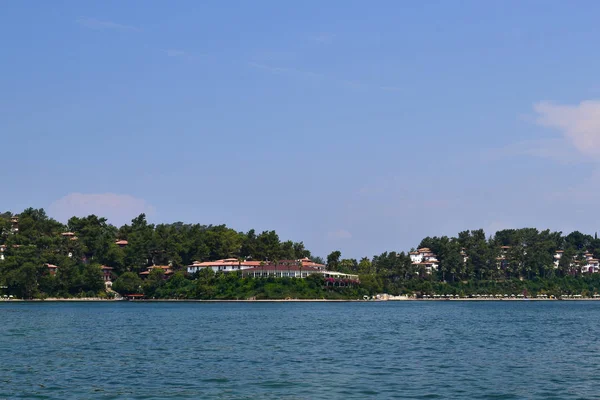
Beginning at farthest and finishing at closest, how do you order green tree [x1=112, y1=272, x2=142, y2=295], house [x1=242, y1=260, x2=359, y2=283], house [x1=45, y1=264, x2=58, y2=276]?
1. green tree [x1=112, y1=272, x2=142, y2=295]
2. house [x1=45, y1=264, x2=58, y2=276]
3. house [x1=242, y1=260, x2=359, y2=283]

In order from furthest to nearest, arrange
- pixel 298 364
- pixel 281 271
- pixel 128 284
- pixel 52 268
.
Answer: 1. pixel 52 268
2. pixel 128 284
3. pixel 281 271
4. pixel 298 364

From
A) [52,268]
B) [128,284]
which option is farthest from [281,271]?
[52,268]

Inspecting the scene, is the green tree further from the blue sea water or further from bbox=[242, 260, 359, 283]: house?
the blue sea water

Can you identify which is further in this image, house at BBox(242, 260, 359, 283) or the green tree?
the green tree

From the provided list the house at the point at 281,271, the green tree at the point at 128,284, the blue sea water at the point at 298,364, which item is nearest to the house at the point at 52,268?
the green tree at the point at 128,284

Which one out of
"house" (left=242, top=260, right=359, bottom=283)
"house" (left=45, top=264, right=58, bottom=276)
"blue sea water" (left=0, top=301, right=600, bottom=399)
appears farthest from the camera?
"house" (left=45, top=264, right=58, bottom=276)

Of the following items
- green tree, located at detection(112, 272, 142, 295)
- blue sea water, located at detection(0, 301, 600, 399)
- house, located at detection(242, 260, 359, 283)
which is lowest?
blue sea water, located at detection(0, 301, 600, 399)

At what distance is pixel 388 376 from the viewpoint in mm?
40156

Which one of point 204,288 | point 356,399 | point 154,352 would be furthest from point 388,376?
point 204,288

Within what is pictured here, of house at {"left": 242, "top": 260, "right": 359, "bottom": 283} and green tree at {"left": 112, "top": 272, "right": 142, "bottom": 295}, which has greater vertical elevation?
house at {"left": 242, "top": 260, "right": 359, "bottom": 283}

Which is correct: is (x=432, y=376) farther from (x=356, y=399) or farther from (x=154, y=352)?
(x=154, y=352)

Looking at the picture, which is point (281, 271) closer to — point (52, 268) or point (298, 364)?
point (52, 268)

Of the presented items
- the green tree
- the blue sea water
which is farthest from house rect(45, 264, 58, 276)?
the blue sea water

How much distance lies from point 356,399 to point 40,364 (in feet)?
73.3
